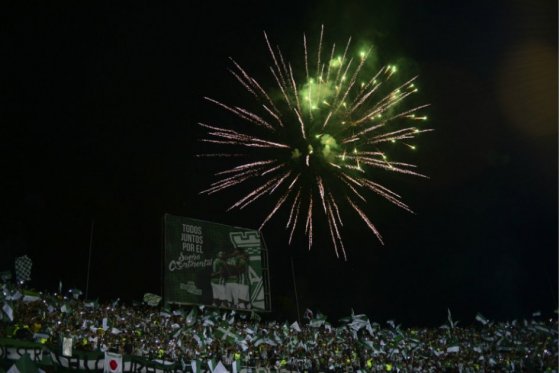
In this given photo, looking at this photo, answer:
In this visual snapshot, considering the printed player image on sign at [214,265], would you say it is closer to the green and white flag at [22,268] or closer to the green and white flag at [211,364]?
the green and white flag at [22,268]

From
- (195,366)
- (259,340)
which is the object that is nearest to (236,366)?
(195,366)

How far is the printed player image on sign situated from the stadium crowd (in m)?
1.54

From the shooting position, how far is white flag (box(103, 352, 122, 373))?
61.0 ft

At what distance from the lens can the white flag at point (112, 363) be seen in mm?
18608

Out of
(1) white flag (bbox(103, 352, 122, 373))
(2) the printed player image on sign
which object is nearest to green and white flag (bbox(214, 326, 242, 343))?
(2) the printed player image on sign

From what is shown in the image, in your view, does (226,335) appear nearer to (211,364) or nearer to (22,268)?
(211,364)

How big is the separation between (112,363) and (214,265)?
14.2m

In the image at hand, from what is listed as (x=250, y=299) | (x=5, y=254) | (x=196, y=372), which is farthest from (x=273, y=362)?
(x=5, y=254)

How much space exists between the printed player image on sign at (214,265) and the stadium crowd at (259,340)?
5.06ft

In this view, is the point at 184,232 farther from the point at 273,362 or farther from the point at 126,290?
the point at 126,290

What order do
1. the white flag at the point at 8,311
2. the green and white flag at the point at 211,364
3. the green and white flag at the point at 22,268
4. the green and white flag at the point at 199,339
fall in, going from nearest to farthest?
the white flag at the point at 8,311 < the green and white flag at the point at 211,364 < the green and white flag at the point at 199,339 < the green and white flag at the point at 22,268

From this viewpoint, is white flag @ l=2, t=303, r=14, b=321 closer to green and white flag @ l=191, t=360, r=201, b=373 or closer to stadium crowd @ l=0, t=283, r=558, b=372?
stadium crowd @ l=0, t=283, r=558, b=372

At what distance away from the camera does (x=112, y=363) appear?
61.6 ft

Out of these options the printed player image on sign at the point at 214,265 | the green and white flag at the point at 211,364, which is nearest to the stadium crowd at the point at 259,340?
the green and white flag at the point at 211,364
